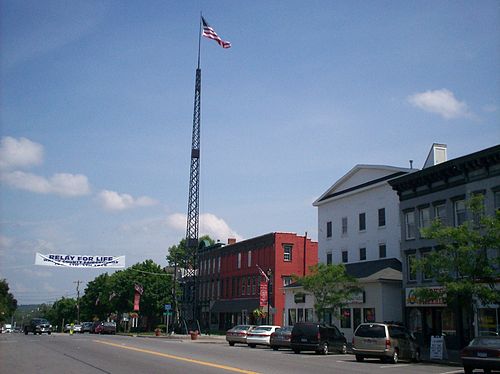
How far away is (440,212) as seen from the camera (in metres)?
38.1

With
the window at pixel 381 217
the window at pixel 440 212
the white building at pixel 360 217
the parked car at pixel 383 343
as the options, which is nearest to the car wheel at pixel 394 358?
the parked car at pixel 383 343

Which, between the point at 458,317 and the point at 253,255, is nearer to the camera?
the point at 458,317

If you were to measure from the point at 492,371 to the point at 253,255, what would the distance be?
47.2 meters

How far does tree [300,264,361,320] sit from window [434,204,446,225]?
24.3ft

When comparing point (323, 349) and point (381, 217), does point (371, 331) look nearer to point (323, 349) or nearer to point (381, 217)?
point (323, 349)

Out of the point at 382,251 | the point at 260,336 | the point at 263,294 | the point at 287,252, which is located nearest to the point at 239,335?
the point at 260,336

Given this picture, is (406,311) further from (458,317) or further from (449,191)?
(449,191)

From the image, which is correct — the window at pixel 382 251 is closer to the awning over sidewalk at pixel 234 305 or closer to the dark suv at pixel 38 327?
the awning over sidewalk at pixel 234 305

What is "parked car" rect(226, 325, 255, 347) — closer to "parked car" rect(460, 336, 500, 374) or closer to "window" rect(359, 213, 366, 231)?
"window" rect(359, 213, 366, 231)

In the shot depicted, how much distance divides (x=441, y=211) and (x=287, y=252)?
29.5 meters

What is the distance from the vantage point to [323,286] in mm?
41688

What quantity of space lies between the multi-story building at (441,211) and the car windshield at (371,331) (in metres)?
5.84

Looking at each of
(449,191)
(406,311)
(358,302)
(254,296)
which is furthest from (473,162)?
(254,296)

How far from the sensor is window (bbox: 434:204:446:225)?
37.7m
